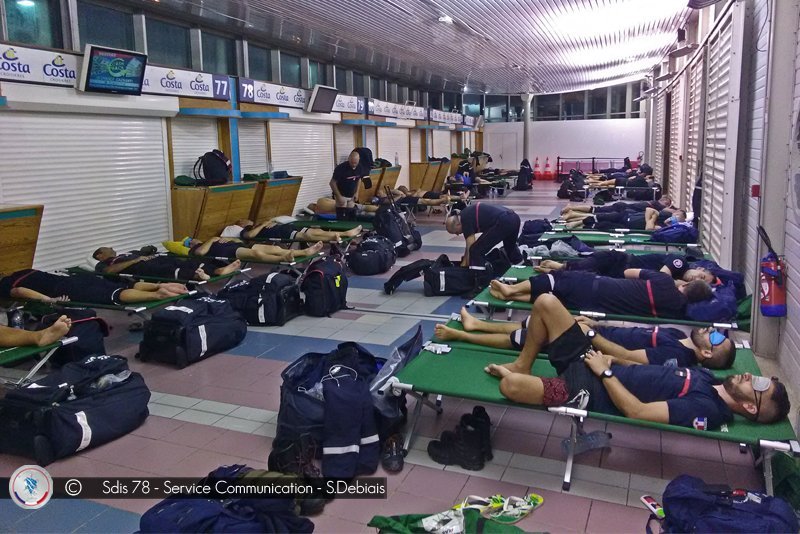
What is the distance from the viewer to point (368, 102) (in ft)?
53.4

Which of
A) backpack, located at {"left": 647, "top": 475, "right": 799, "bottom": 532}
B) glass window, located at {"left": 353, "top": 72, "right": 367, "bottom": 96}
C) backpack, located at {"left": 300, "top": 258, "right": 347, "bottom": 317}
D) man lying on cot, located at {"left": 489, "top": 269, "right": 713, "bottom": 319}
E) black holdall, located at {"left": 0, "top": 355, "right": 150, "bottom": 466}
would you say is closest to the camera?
backpack, located at {"left": 647, "top": 475, "right": 799, "bottom": 532}

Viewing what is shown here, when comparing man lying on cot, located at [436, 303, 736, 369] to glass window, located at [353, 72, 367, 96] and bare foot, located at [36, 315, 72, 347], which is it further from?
glass window, located at [353, 72, 367, 96]

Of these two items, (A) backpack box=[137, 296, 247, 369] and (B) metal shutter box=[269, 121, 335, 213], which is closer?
(A) backpack box=[137, 296, 247, 369]

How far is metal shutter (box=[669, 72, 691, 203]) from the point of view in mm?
11773

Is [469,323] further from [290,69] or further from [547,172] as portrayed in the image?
[547,172]

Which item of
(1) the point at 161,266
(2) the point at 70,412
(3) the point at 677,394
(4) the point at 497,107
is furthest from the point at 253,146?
(4) the point at 497,107

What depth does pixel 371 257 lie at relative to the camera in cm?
938

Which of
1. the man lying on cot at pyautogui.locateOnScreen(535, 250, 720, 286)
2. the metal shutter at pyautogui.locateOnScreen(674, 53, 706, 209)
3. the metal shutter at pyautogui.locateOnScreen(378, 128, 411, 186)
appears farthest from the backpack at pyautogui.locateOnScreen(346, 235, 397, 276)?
the metal shutter at pyautogui.locateOnScreen(378, 128, 411, 186)

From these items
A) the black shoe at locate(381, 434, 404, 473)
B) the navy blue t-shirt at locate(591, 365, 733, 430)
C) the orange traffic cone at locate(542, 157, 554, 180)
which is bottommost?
the black shoe at locate(381, 434, 404, 473)

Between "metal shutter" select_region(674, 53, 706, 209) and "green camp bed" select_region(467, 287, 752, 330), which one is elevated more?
"metal shutter" select_region(674, 53, 706, 209)

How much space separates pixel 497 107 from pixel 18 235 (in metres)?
25.7

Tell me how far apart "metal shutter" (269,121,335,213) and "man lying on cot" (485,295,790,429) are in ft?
31.1

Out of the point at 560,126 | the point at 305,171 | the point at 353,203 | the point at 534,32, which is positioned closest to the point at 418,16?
the point at 534,32

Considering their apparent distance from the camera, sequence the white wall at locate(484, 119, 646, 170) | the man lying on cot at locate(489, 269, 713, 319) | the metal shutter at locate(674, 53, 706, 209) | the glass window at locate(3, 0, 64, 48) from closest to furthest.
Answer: the man lying on cot at locate(489, 269, 713, 319), the glass window at locate(3, 0, 64, 48), the metal shutter at locate(674, 53, 706, 209), the white wall at locate(484, 119, 646, 170)
